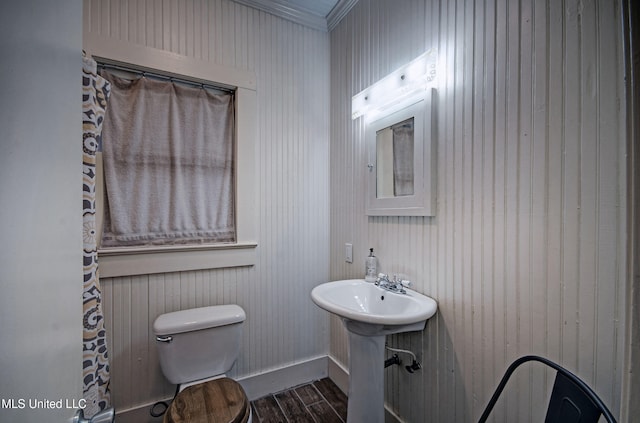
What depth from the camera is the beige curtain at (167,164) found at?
1.52m

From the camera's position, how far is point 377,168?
5.30 ft

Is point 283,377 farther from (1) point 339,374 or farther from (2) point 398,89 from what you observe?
(2) point 398,89

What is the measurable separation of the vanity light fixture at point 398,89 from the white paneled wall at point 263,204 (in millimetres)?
519

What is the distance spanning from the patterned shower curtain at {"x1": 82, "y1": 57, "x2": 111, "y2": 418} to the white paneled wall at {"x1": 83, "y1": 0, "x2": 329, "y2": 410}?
0.24 meters

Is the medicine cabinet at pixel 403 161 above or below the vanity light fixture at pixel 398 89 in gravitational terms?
below

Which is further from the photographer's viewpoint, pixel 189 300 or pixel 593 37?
pixel 189 300

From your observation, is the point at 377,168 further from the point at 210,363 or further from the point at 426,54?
the point at 210,363

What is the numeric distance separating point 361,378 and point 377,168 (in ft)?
3.62

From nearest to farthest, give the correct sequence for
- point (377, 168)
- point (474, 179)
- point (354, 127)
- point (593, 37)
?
point (593, 37)
point (474, 179)
point (377, 168)
point (354, 127)

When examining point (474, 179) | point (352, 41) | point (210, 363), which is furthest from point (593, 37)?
point (210, 363)

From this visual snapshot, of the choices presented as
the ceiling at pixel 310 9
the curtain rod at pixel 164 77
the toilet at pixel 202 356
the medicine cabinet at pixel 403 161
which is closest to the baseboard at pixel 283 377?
the toilet at pixel 202 356

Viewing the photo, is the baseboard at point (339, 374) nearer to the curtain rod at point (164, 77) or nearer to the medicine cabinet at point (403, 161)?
the medicine cabinet at point (403, 161)

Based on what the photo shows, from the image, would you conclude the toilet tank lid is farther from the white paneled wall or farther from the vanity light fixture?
the vanity light fixture

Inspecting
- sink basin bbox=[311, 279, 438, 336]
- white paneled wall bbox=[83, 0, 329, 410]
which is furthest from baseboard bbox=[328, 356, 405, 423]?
sink basin bbox=[311, 279, 438, 336]
